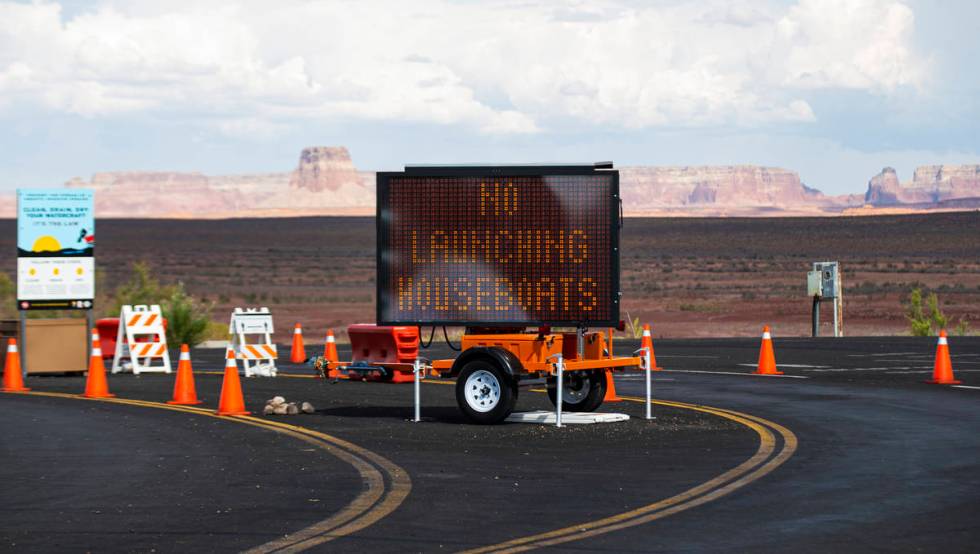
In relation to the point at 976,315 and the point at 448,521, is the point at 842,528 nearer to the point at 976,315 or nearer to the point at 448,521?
the point at 448,521

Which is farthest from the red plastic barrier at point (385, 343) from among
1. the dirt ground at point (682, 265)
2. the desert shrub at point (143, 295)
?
the dirt ground at point (682, 265)

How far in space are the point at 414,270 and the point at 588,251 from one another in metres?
2.14

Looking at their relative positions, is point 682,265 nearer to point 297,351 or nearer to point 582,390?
point 297,351

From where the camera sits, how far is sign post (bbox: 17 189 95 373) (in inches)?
1128

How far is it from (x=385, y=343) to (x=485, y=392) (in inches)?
353

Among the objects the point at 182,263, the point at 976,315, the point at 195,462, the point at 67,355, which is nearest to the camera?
the point at 195,462

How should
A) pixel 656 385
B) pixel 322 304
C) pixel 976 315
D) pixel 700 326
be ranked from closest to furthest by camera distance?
pixel 656 385
pixel 700 326
pixel 976 315
pixel 322 304

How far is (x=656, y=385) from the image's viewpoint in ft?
82.7

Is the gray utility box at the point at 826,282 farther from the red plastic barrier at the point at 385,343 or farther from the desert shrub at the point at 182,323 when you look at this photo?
the red plastic barrier at the point at 385,343

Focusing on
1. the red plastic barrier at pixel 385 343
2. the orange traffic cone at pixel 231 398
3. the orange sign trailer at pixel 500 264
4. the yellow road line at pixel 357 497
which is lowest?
the yellow road line at pixel 357 497

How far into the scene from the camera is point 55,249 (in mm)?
28969

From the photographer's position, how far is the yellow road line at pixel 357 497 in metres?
10.2

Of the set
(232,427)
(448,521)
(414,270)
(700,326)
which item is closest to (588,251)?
(414,270)

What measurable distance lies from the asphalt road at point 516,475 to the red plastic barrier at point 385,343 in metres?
3.58
